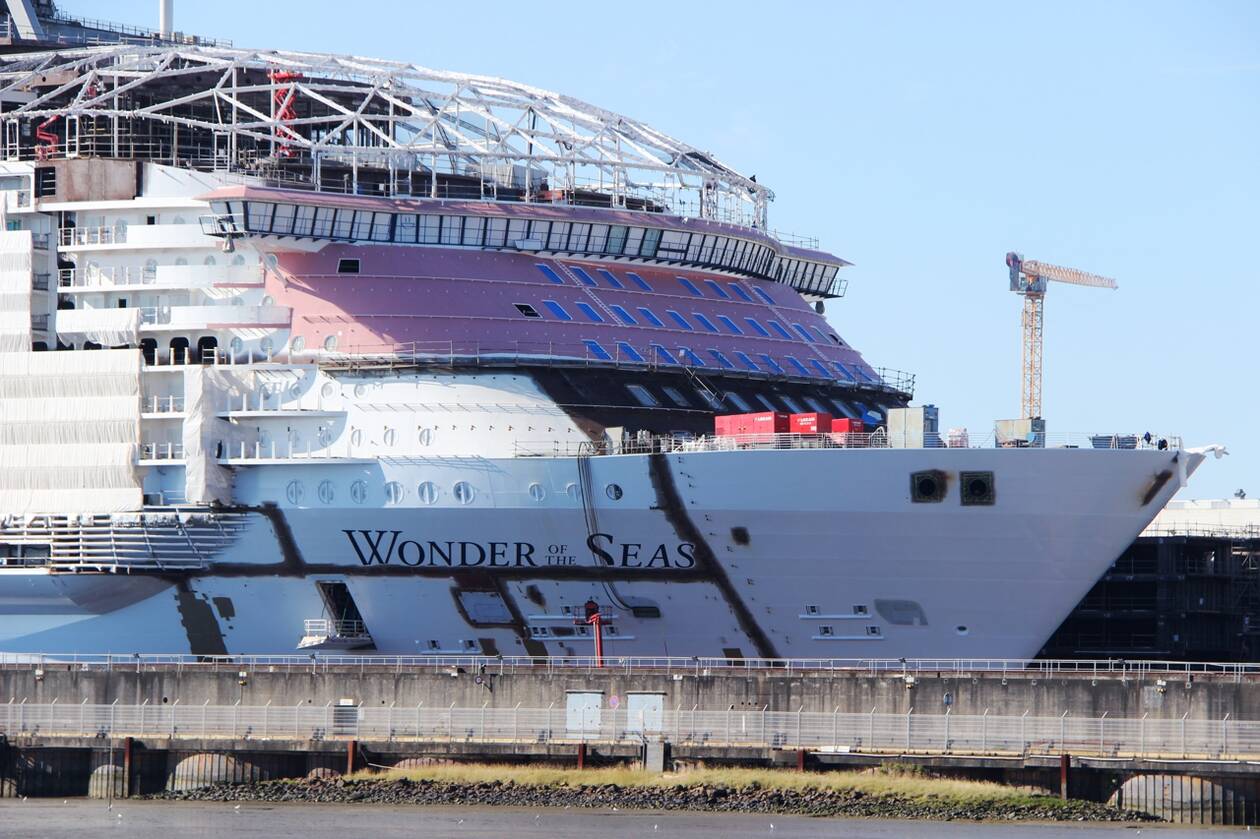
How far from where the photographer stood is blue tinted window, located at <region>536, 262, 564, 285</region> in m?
75.1

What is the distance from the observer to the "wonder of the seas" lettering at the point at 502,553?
217ft

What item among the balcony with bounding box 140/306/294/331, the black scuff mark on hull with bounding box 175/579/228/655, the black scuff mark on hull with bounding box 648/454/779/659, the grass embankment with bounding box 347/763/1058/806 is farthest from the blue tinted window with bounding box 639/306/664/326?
the grass embankment with bounding box 347/763/1058/806

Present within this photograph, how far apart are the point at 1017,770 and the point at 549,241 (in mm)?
28636

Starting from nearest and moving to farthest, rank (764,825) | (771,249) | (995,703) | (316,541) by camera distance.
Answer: (764,825) < (995,703) < (316,541) < (771,249)

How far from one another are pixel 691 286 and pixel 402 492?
14.6 meters

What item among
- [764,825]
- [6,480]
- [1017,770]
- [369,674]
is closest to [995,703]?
Result: [1017,770]

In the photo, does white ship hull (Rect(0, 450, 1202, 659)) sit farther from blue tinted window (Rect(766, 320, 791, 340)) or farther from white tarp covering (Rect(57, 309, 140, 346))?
blue tinted window (Rect(766, 320, 791, 340))

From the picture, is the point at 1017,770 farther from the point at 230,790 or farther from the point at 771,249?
the point at 771,249

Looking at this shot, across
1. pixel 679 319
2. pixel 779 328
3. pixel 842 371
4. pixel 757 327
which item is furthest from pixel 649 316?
pixel 842 371

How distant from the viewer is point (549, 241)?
75750 millimetres

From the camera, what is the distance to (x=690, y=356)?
244 feet

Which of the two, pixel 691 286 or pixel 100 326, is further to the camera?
pixel 691 286

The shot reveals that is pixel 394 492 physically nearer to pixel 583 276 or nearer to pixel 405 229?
pixel 405 229

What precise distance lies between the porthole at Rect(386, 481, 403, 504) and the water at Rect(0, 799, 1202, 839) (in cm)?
1363
